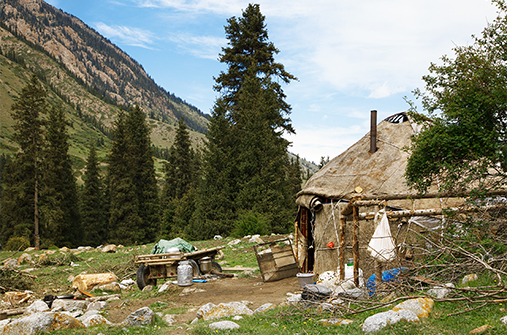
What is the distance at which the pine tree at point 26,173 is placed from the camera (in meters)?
28.0

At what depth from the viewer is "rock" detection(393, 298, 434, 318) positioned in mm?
4117

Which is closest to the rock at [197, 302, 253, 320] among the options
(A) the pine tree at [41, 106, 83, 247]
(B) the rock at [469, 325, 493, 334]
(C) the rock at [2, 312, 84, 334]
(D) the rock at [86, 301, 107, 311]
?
(C) the rock at [2, 312, 84, 334]

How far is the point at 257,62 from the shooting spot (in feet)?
84.6

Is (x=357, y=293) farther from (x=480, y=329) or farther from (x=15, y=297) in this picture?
(x=15, y=297)

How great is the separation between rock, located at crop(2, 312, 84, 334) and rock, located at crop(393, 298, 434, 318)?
438 centimetres

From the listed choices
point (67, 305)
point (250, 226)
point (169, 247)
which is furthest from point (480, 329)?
point (250, 226)

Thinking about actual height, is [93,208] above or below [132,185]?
below

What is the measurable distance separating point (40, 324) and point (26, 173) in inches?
1106

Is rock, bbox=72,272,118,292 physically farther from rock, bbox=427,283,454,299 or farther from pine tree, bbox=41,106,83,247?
pine tree, bbox=41,106,83,247

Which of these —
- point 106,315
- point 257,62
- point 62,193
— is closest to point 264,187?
point 257,62

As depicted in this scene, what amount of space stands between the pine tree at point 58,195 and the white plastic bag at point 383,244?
2848 centimetres

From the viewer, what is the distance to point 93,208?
37.7 m

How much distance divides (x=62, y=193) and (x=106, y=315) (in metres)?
28.0

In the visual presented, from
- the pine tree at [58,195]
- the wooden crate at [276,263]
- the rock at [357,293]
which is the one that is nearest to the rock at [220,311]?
the rock at [357,293]
